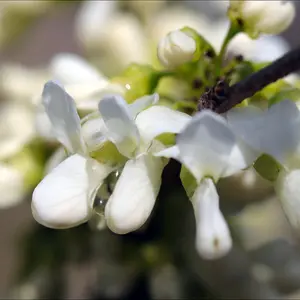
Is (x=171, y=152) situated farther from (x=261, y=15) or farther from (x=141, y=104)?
(x=261, y=15)

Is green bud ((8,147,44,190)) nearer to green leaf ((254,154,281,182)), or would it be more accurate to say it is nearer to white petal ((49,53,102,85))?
white petal ((49,53,102,85))

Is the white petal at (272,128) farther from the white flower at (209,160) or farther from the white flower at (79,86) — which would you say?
the white flower at (79,86)

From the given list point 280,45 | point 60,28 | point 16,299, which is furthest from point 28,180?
point 60,28

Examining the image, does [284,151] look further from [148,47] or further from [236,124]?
[148,47]

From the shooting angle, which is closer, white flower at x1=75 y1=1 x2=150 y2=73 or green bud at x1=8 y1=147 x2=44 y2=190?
green bud at x1=8 y1=147 x2=44 y2=190

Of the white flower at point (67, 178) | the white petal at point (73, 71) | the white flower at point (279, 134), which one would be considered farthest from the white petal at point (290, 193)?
the white petal at point (73, 71)

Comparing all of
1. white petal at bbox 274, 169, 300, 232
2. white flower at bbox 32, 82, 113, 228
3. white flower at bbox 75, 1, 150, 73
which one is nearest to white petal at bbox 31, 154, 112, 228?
white flower at bbox 32, 82, 113, 228
